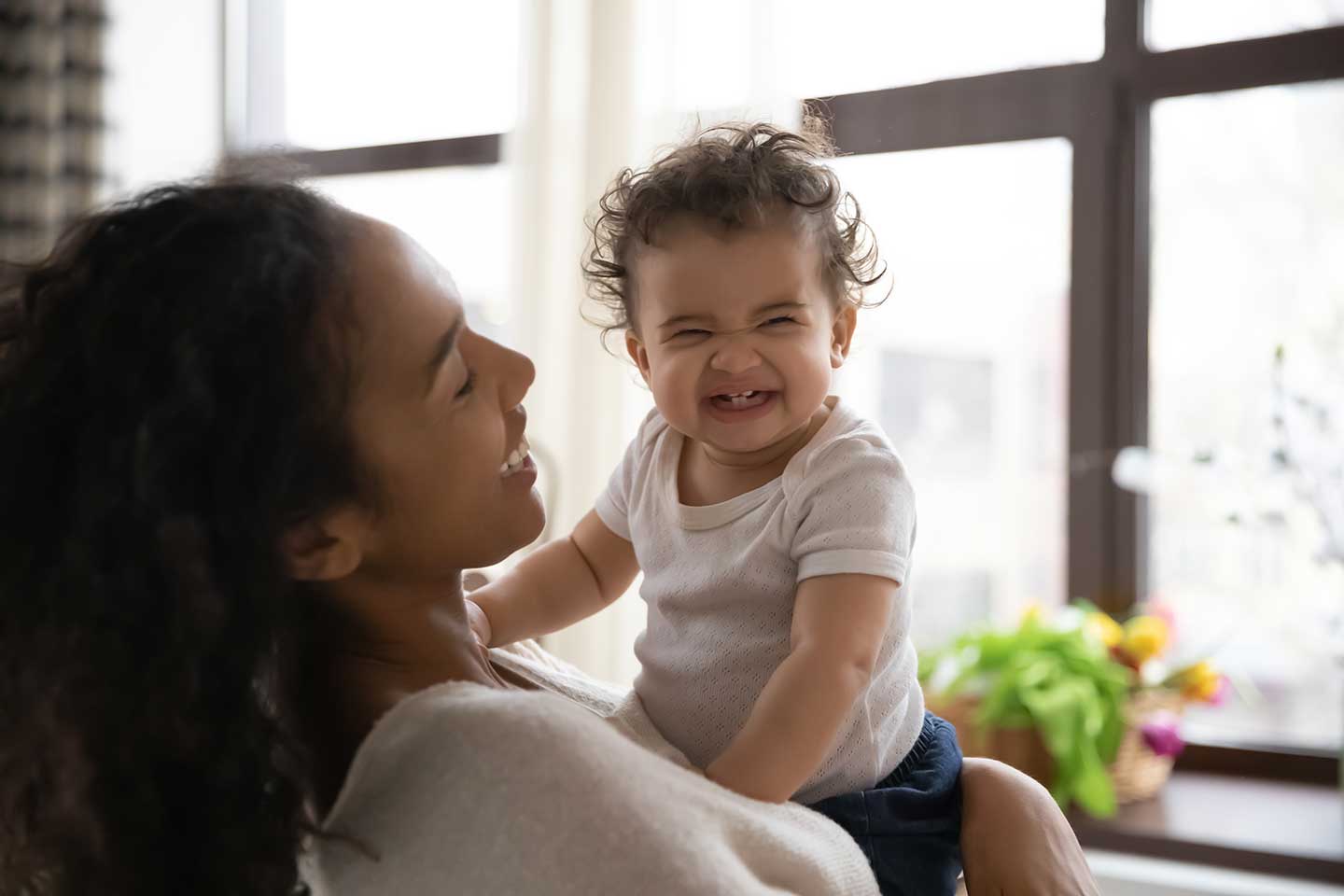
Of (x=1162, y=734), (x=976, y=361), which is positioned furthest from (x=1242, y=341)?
(x=1162, y=734)

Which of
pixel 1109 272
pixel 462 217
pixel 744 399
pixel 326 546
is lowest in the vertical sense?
pixel 326 546

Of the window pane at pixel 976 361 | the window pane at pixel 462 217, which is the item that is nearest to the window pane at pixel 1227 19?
the window pane at pixel 976 361

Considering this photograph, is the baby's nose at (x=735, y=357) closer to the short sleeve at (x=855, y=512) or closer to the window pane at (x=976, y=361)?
the short sleeve at (x=855, y=512)

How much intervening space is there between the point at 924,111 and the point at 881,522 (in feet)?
7.13

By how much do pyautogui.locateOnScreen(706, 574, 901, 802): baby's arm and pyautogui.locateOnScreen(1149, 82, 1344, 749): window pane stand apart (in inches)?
72.1

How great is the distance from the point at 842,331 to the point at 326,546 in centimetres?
64

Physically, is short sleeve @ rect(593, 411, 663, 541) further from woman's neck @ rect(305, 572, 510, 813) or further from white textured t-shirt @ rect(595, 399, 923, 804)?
Result: woman's neck @ rect(305, 572, 510, 813)

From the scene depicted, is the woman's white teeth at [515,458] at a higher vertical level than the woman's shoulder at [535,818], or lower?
higher

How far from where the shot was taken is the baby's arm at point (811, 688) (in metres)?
0.96

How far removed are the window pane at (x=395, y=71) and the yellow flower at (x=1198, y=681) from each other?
2.30m

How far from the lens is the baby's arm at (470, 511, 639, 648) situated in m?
1.34

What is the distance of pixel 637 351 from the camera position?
4.47 feet

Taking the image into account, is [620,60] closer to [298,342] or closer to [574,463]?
[574,463]

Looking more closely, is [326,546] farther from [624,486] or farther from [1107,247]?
[1107,247]
